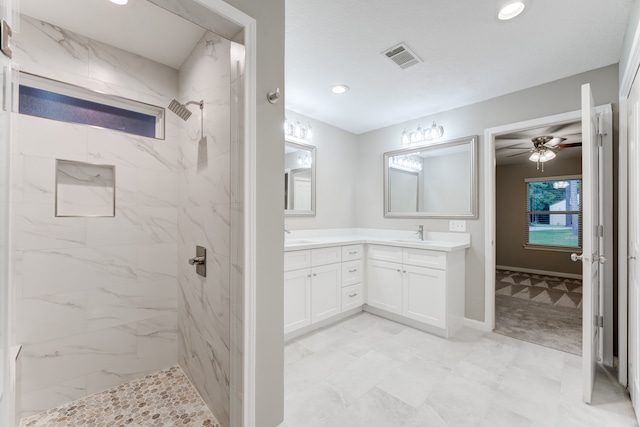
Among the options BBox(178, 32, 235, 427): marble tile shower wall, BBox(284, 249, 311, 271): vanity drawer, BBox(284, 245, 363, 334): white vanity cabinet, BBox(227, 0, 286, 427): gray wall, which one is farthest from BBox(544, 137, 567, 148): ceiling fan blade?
BBox(178, 32, 235, 427): marble tile shower wall

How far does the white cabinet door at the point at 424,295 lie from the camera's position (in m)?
2.62

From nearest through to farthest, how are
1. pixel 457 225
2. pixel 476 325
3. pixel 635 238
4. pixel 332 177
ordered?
pixel 635 238
pixel 476 325
pixel 457 225
pixel 332 177

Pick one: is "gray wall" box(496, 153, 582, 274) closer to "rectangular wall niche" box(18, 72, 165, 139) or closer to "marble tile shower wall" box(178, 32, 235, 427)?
"marble tile shower wall" box(178, 32, 235, 427)

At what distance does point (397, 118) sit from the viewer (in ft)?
11.1

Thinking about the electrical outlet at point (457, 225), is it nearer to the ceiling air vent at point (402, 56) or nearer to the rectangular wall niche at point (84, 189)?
the ceiling air vent at point (402, 56)

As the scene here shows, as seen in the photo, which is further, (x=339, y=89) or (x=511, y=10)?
(x=339, y=89)

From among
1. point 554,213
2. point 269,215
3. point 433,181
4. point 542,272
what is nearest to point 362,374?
point 269,215

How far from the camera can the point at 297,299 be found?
2.55m

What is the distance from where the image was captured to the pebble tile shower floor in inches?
64.1

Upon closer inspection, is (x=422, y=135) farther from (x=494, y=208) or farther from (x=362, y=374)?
(x=362, y=374)

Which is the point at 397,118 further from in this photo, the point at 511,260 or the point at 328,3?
the point at 511,260

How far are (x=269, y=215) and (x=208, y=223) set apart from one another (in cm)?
58

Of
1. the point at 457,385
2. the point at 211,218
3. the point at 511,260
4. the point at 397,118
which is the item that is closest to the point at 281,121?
the point at 211,218

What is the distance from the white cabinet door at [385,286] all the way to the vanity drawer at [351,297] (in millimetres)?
122
